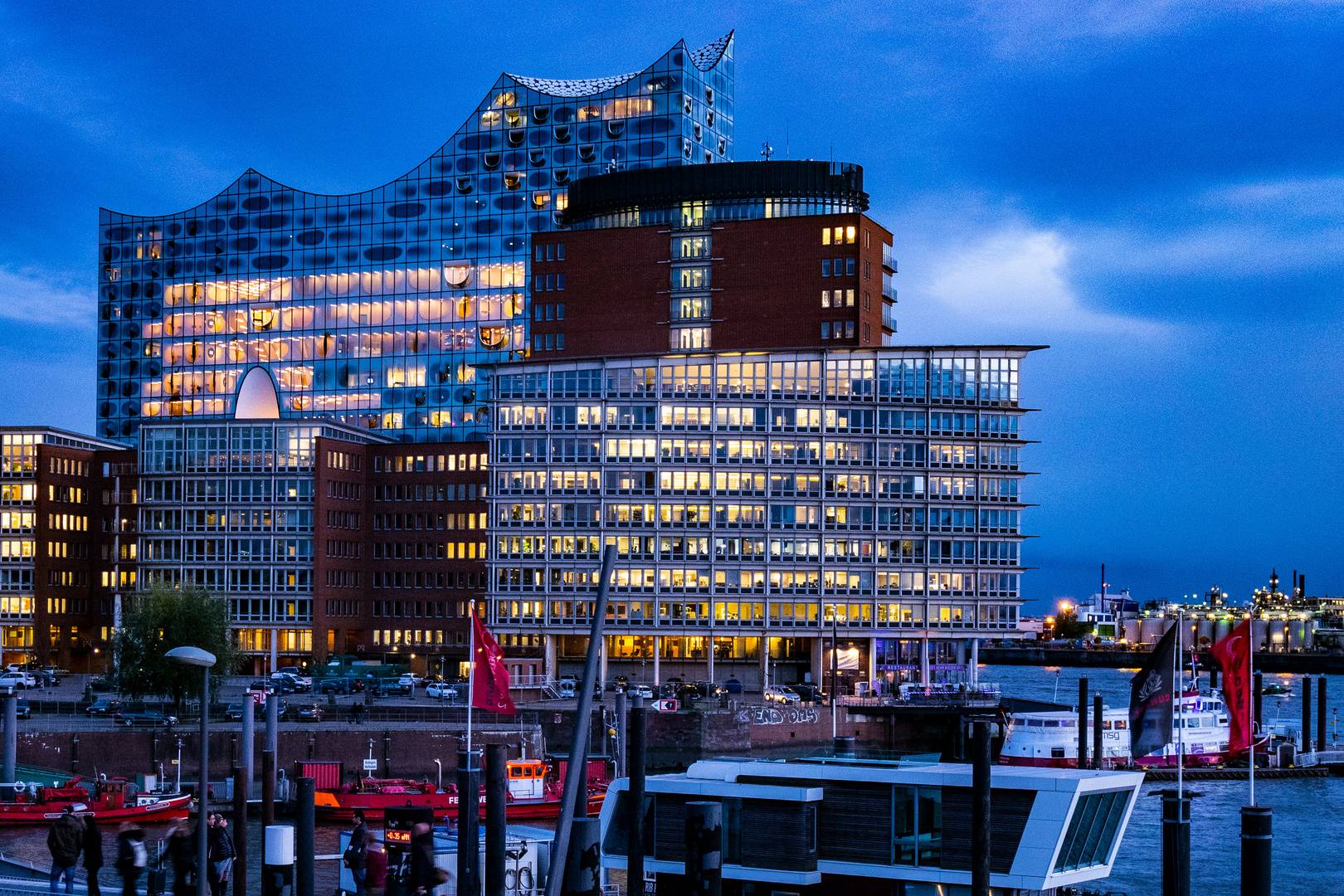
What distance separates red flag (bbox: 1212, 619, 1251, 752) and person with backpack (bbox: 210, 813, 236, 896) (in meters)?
47.5

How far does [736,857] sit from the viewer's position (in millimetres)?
35188

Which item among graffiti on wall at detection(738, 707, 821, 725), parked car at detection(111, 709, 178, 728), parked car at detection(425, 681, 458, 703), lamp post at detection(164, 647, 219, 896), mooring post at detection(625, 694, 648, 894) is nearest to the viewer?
lamp post at detection(164, 647, 219, 896)

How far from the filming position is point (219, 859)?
4022 cm

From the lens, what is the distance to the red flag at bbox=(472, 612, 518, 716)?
5153 cm

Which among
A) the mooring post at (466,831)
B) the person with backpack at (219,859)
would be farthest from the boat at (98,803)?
the mooring post at (466,831)

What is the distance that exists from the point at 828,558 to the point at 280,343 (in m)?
94.5

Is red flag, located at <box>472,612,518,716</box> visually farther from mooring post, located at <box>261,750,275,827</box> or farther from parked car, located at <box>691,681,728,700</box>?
parked car, located at <box>691,681,728,700</box>

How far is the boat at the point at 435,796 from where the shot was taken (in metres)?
70.8

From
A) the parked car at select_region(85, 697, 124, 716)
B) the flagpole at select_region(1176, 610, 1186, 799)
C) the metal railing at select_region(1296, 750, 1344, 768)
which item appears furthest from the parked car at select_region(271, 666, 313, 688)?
the metal railing at select_region(1296, 750, 1344, 768)

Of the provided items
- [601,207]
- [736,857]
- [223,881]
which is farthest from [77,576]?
[736,857]

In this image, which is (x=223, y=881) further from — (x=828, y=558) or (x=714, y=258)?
(x=714, y=258)

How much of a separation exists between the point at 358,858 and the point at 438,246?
155867 millimetres

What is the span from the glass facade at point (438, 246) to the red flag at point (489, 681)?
135 meters

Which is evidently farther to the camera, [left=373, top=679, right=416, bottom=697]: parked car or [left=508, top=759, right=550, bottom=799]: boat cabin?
[left=373, top=679, right=416, bottom=697]: parked car
